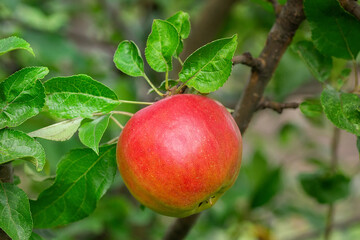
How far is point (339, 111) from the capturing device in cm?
60

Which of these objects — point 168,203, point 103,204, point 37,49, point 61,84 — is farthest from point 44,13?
point 168,203

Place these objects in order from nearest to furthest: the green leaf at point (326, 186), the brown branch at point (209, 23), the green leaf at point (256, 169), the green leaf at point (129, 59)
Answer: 1. the green leaf at point (129, 59)
2. the green leaf at point (326, 186)
3. the green leaf at point (256, 169)
4. the brown branch at point (209, 23)

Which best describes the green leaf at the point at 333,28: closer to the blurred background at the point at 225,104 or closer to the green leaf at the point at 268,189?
the blurred background at the point at 225,104

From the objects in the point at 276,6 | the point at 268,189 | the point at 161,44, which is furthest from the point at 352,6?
the point at 268,189

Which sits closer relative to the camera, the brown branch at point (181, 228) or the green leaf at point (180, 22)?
the green leaf at point (180, 22)

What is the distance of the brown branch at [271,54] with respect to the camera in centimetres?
69

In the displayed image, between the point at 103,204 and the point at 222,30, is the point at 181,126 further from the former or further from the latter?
the point at 222,30

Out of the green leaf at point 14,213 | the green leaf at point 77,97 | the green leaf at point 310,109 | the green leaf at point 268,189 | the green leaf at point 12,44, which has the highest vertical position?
the green leaf at point 12,44

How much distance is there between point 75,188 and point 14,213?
132 mm

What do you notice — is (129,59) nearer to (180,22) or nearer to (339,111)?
(180,22)

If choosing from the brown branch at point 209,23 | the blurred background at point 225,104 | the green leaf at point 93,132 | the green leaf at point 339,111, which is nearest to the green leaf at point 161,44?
the green leaf at point 93,132

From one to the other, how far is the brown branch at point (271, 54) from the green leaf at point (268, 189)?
70 cm

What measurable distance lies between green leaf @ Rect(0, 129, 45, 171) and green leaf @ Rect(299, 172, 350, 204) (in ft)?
2.31

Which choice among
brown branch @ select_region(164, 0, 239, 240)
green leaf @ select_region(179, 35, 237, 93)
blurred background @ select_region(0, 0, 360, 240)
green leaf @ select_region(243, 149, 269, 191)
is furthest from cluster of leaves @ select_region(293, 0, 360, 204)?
brown branch @ select_region(164, 0, 239, 240)
